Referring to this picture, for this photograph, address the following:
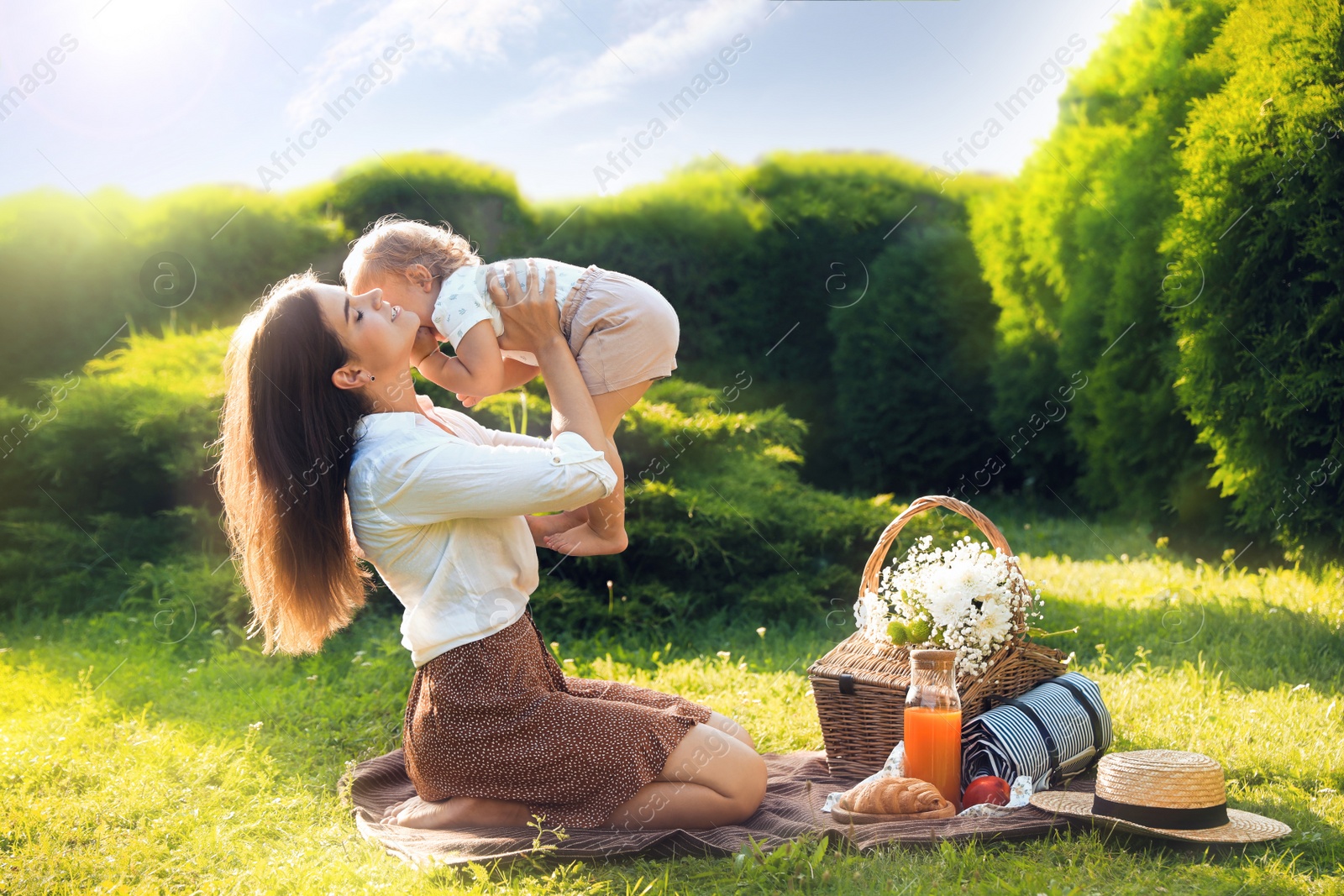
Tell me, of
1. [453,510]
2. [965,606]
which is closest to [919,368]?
[965,606]

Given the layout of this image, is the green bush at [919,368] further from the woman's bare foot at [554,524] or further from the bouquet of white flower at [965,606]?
the woman's bare foot at [554,524]

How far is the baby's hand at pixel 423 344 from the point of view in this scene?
3039 millimetres

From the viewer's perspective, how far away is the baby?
287 centimetres

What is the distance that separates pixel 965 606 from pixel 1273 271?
11.7 ft

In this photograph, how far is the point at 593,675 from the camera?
4570mm

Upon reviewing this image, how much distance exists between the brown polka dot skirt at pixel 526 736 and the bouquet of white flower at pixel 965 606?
0.96 m

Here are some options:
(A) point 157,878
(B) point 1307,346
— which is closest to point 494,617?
(A) point 157,878

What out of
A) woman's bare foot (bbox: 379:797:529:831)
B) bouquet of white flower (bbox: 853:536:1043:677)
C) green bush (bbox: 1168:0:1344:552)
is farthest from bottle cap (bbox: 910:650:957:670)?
green bush (bbox: 1168:0:1344:552)

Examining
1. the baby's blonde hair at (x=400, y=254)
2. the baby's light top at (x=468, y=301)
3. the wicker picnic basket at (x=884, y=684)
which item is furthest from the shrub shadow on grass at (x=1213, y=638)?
the baby's blonde hair at (x=400, y=254)

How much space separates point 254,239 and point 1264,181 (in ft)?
23.5

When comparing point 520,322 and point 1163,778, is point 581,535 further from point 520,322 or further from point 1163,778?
point 1163,778

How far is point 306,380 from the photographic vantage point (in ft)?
8.57

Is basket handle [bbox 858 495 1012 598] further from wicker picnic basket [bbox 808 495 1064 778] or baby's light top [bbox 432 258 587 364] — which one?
baby's light top [bbox 432 258 587 364]

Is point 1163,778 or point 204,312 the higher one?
point 204,312
